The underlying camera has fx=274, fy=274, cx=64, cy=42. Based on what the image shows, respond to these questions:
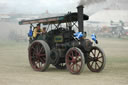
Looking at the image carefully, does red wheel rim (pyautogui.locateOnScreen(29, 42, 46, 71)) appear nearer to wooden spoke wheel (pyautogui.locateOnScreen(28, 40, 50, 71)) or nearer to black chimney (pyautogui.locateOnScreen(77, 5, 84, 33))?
wooden spoke wheel (pyautogui.locateOnScreen(28, 40, 50, 71))

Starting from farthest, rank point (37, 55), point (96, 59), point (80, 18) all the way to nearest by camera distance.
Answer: point (37, 55) < point (96, 59) < point (80, 18)

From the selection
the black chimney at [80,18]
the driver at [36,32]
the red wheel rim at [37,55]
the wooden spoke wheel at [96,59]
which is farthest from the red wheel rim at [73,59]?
the driver at [36,32]

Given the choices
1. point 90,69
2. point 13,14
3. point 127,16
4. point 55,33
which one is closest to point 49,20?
point 55,33

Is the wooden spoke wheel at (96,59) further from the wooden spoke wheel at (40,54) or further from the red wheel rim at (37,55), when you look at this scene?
the red wheel rim at (37,55)

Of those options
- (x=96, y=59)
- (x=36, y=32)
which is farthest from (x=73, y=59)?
(x=36, y=32)

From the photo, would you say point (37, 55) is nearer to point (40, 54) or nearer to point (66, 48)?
point (40, 54)

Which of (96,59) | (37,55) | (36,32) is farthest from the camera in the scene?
(36,32)

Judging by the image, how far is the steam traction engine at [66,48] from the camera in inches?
356

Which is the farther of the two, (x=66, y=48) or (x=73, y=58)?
(x=66, y=48)

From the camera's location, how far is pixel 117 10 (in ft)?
360

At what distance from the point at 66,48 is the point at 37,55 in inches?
47.5

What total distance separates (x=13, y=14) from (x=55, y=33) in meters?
58.7

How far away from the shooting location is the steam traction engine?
9.05 meters

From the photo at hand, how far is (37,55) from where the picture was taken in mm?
10109
